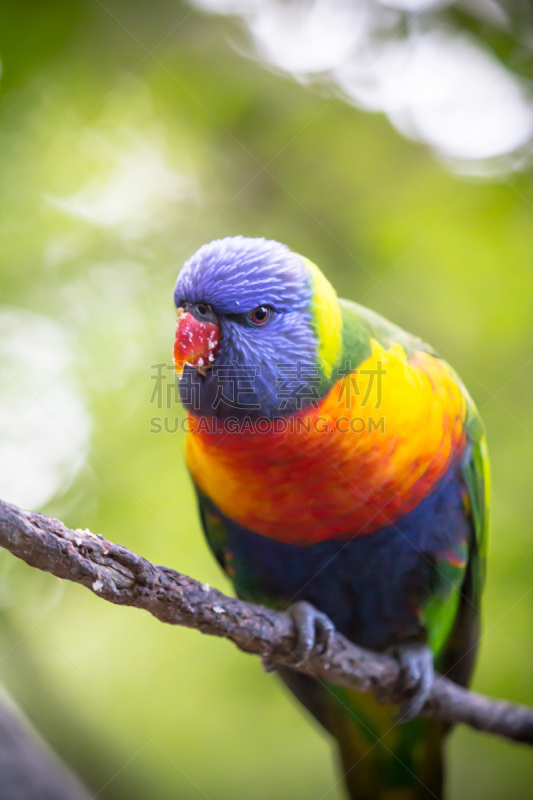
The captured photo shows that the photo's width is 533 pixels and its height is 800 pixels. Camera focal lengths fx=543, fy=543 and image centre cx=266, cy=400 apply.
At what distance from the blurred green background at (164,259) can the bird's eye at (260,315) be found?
1373mm

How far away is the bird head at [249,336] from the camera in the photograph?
1797 mm

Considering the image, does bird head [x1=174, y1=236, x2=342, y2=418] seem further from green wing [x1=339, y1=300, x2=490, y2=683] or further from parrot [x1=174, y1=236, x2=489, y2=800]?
green wing [x1=339, y1=300, x2=490, y2=683]

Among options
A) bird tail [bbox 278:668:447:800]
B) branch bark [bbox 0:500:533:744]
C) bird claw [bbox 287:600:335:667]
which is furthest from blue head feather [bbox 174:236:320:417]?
bird tail [bbox 278:668:447:800]

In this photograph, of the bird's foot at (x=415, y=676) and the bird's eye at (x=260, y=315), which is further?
the bird's foot at (x=415, y=676)

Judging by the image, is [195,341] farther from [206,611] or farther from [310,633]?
[310,633]

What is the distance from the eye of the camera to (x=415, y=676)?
218 cm

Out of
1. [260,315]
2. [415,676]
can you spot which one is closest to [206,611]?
[260,315]

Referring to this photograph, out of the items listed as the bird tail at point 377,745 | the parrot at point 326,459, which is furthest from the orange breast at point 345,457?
the bird tail at point 377,745

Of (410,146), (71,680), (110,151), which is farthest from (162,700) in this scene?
(410,146)

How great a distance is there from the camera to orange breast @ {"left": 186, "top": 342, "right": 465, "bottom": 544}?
182 centimetres

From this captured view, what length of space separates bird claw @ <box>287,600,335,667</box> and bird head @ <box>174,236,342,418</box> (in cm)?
80

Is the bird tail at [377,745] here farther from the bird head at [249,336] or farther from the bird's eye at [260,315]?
the bird's eye at [260,315]

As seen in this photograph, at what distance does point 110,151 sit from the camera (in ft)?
10.5

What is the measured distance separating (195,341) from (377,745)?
86.1 inches
